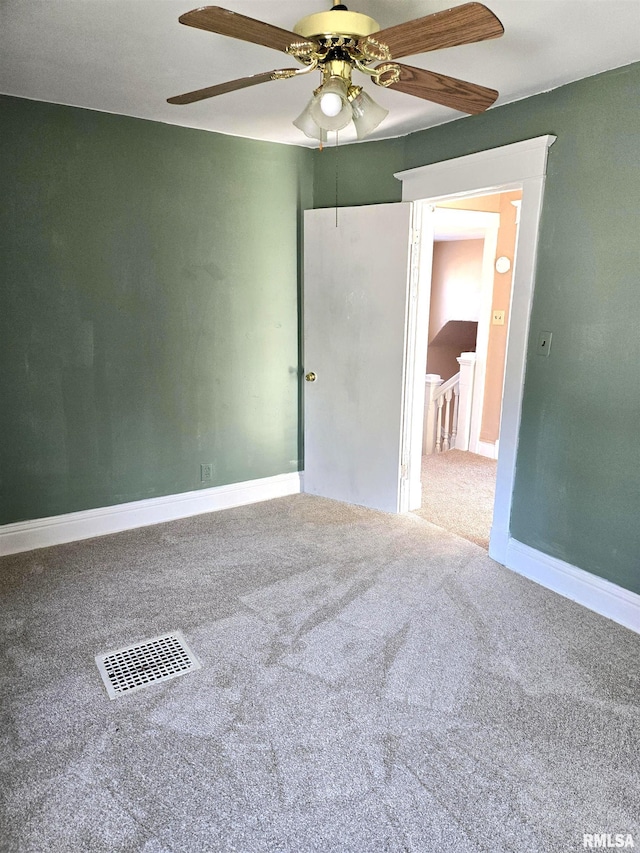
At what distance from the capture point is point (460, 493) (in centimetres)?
427

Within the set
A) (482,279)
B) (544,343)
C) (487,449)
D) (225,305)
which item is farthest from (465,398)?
(225,305)

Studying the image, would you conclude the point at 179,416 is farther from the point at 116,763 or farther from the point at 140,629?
the point at 116,763

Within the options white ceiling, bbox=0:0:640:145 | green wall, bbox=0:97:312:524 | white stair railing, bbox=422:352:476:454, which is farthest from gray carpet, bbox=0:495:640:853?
white stair railing, bbox=422:352:476:454

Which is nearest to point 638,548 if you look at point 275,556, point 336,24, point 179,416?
point 275,556

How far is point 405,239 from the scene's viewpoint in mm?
3404

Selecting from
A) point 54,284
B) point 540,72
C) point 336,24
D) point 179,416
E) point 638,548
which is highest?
point 540,72

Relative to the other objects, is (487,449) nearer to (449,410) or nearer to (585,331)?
(449,410)

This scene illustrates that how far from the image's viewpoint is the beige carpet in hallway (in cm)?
367

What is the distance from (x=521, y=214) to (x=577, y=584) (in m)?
1.86

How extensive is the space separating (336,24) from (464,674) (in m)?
2.26

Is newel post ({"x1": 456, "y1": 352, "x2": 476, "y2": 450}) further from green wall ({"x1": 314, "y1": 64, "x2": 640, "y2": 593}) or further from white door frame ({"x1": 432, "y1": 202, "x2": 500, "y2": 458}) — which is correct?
green wall ({"x1": 314, "y1": 64, "x2": 640, "y2": 593})

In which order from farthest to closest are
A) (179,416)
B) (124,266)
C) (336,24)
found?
(179,416), (124,266), (336,24)

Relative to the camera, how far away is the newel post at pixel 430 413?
541 cm

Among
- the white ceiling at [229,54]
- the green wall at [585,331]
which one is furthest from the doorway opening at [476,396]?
the white ceiling at [229,54]
